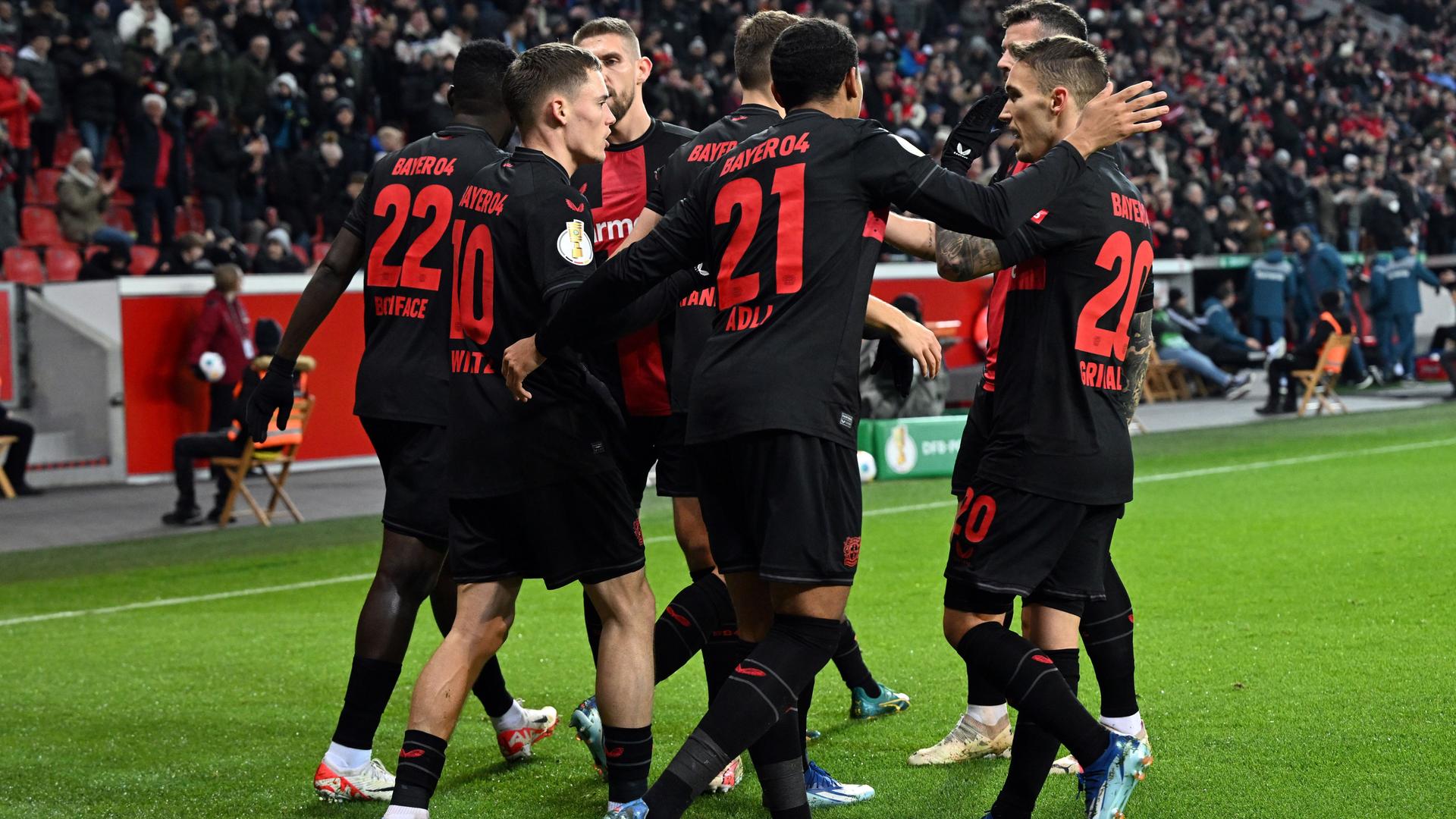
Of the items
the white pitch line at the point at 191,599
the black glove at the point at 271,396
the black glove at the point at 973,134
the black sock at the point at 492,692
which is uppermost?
the black glove at the point at 973,134

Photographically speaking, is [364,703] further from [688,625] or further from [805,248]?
[805,248]

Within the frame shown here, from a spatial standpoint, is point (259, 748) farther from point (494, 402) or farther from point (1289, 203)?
point (1289, 203)

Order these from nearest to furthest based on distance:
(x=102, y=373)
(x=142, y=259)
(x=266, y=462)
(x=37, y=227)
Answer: (x=266, y=462), (x=102, y=373), (x=142, y=259), (x=37, y=227)

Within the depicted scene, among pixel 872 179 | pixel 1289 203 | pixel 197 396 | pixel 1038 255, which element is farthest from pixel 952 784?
pixel 1289 203

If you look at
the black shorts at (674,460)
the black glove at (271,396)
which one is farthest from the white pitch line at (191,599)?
the black shorts at (674,460)

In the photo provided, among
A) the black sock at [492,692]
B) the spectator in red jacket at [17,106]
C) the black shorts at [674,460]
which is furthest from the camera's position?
the spectator in red jacket at [17,106]

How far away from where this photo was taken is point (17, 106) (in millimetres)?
17672

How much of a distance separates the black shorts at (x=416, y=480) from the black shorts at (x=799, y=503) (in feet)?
4.55

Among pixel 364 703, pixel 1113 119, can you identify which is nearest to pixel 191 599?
pixel 364 703

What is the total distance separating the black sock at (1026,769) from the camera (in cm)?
431

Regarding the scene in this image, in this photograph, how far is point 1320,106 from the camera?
3647 centimetres

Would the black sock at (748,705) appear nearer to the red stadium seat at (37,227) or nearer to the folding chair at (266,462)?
the folding chair at (266,462)

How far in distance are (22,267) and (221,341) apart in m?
3.04

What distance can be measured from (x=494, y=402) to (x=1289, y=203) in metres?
29.2
